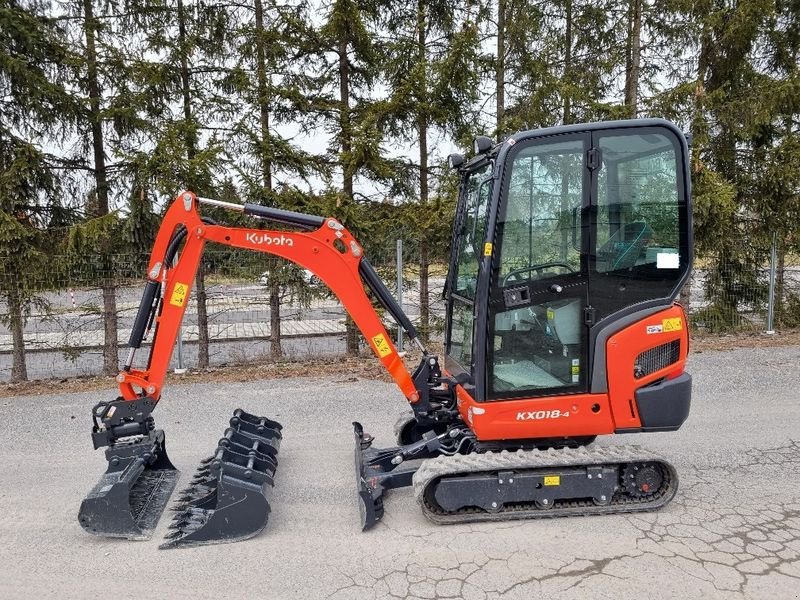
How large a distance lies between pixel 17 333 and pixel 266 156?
4.91 m

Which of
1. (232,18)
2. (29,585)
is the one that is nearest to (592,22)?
(232,18)

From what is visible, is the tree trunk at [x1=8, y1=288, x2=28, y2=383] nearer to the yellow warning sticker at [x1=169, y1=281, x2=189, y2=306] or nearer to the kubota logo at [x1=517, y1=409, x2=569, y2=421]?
the yellow warning sticker at [x1=169, y1=281, x2=189, y2=306]

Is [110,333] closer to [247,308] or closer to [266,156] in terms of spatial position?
[247,308]

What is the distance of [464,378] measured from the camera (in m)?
4.25

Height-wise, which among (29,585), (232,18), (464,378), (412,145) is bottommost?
(29,585)

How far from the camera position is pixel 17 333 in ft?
29.3

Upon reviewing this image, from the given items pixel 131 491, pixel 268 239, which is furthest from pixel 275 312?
pixel 131 491

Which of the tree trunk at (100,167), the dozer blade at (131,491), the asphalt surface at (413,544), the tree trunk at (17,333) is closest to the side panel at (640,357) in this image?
the asphalt surface at (413,544)

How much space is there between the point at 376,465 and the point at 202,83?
329 inches

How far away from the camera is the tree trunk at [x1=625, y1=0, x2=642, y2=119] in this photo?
10375 millimetres

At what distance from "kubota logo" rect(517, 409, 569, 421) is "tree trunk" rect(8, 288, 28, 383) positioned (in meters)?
8.11

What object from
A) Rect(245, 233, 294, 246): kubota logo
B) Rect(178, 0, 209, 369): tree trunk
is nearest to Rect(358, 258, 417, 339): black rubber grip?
Rect(245, 233, 294, 246): kubota logo

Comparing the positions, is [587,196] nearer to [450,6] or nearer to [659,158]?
[659,158]

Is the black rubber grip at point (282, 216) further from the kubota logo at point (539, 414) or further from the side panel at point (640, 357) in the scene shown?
the side panel at point (640, 357)
